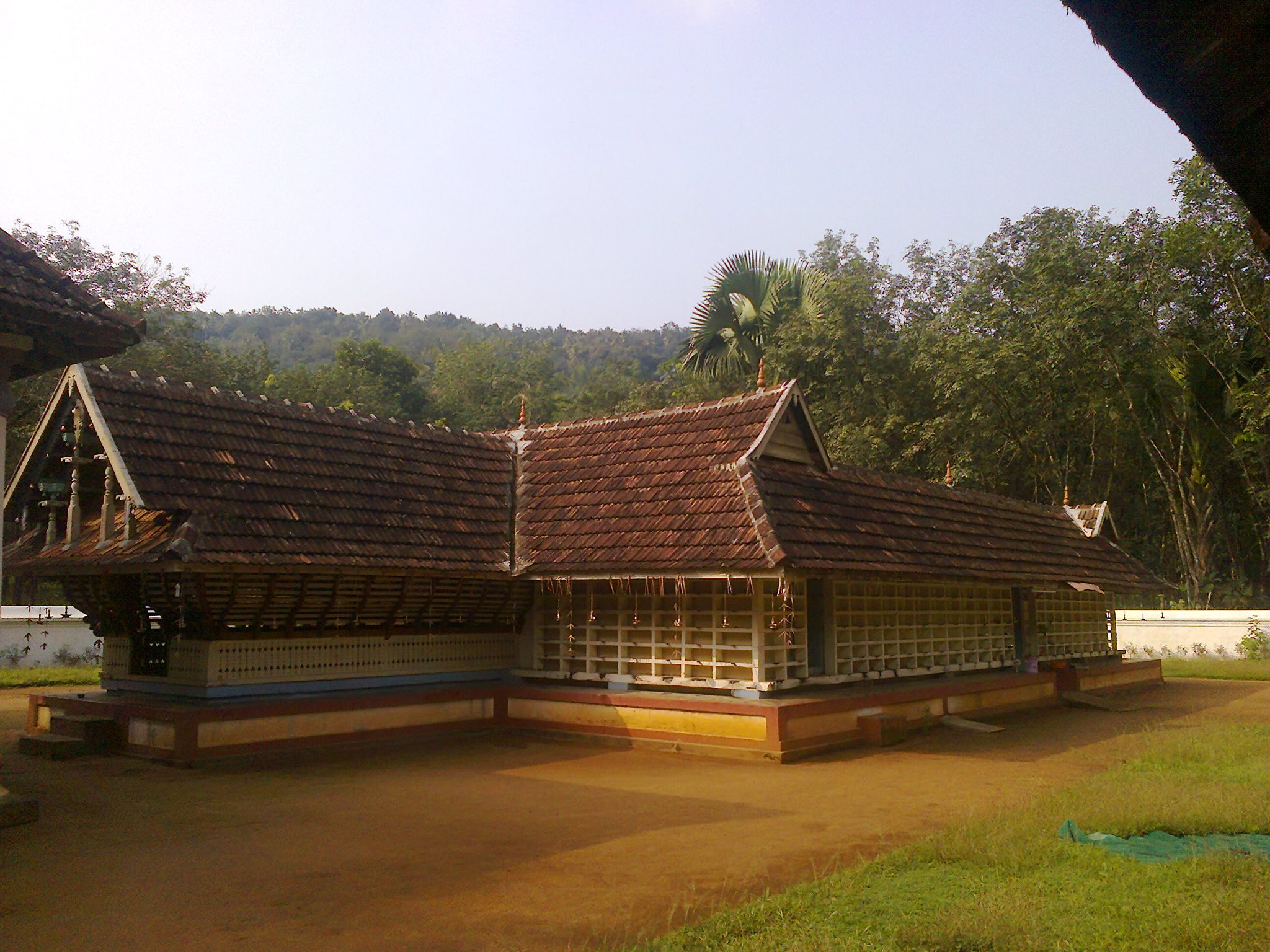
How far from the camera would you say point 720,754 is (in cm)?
1202

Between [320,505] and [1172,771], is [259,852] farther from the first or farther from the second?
[1172,771]

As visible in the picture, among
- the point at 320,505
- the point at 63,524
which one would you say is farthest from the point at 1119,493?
the point at 63,524

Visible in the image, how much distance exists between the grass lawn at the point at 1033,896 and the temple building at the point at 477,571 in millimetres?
4600

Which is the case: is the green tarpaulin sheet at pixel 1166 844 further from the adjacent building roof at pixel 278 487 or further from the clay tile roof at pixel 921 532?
the adjacent building roof at pixel 278 487

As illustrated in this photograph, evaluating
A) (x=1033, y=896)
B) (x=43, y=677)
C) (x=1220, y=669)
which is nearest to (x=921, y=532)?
(x=1033, y=896)

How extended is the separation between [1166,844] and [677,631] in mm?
6953

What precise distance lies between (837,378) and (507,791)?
22.3 m

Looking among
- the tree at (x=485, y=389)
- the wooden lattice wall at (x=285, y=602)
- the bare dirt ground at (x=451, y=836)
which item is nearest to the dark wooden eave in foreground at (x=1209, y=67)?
the bare dirt ground at (x=451, y=836)

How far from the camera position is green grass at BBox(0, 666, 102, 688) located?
741 inches

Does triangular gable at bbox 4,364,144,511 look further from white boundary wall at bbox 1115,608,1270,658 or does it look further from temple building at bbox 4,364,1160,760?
white boundary wall at bbox 1115,608,1270,658

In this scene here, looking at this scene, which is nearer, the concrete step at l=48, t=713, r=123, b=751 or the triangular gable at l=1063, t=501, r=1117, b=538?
the concrete step at l=48, t=713, r=123, b=751

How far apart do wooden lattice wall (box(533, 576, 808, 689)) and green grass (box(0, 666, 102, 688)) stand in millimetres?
9537

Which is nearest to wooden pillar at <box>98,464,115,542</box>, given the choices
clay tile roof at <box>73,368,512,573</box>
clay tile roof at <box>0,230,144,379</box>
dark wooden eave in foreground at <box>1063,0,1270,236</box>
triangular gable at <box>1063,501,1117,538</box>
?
clay tile roof at <box>73,368,512,573</box>

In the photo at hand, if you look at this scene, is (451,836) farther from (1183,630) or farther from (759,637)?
(1183,630)
